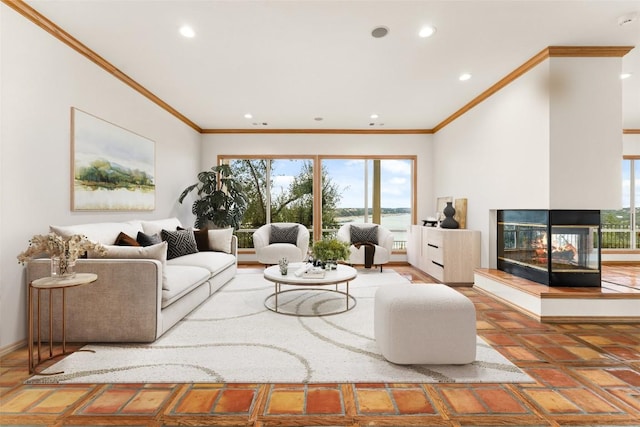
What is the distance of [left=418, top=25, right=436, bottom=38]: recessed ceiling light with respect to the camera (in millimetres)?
2752

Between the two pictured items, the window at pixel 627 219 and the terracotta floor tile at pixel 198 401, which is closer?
the terracotta floor tile at pixel 198 401

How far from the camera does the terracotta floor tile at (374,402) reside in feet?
5.46

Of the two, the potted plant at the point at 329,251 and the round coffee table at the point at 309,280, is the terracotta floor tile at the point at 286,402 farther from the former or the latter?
the potted plant at the point at 329,251

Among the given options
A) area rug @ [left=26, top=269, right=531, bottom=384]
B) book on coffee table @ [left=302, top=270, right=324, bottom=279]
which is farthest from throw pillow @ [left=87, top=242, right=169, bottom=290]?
book on coffee table @ [left=302, top=270, right=324, bottom=279]

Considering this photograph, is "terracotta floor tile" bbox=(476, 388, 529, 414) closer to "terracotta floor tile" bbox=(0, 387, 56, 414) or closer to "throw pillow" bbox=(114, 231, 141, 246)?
"terracotta floor tile" bbox=(0, 387, 56, 414)

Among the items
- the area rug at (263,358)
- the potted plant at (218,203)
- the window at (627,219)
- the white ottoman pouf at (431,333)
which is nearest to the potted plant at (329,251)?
the area rug at (263,358)

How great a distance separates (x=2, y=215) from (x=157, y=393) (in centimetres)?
179

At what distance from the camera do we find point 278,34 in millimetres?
2857

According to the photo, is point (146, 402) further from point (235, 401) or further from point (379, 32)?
point (379, 32)

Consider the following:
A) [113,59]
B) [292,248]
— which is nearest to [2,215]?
[113,59]

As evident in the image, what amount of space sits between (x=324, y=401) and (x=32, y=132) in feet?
10.0

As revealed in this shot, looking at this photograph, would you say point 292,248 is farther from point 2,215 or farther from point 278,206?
point 2,215

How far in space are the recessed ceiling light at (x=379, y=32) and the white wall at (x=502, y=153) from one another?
173 cm

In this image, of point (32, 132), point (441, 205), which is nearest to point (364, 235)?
point (441, 205)
